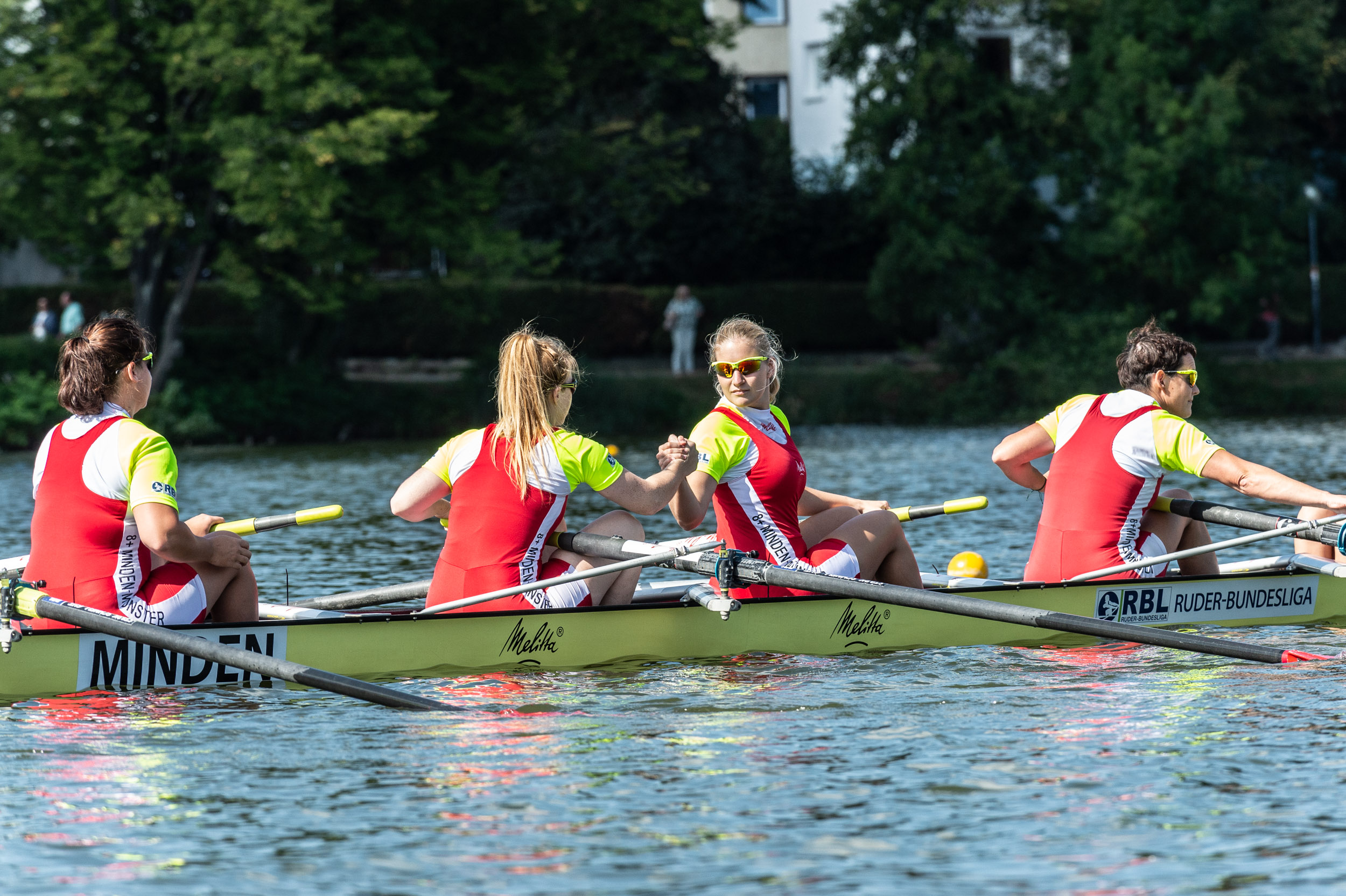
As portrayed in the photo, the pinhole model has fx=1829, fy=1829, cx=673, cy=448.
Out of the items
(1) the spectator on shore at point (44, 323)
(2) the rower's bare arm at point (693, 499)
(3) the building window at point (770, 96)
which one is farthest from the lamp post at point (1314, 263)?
(2) the rower's bare arm at point (693, 499)

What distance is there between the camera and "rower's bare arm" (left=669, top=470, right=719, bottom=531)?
7816 mm

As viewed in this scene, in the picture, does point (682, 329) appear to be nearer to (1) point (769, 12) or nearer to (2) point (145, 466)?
(1) point (769, 12)

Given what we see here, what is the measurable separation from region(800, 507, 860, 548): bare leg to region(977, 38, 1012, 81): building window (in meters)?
33.7

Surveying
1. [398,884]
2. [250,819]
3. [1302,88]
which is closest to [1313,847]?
[398,884]

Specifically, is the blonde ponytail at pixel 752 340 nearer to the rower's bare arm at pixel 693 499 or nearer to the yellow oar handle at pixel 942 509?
the rower's bare arm at pixel 693 499

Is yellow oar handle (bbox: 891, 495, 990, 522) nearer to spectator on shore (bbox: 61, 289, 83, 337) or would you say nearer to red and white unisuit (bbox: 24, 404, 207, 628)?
red and white unisuit (bbox: 24, 404, 207, 628)

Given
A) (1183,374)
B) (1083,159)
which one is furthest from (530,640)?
(1083,159)

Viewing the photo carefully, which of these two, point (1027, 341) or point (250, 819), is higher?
point (1027, 341)

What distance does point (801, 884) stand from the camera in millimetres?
5039

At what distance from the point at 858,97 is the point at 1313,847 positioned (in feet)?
95.6

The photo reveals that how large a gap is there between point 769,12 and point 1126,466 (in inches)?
1684

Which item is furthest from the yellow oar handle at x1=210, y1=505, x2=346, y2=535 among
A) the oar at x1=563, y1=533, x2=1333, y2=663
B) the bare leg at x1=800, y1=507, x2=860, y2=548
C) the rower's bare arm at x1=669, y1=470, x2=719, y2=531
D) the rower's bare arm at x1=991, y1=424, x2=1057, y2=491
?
the rower's bare arm at x1=991, y1=424, x2=1057, y2=491

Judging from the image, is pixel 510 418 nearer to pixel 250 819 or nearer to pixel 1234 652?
pixel 250 819

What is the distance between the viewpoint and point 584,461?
25.3 ft
